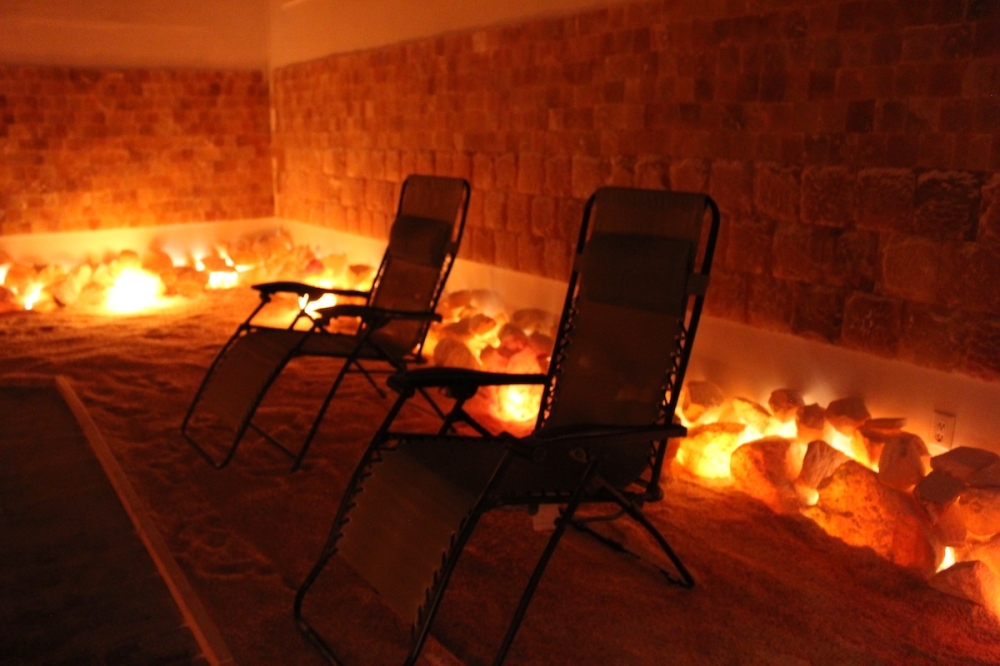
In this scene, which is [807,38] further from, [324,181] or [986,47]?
[324,181]

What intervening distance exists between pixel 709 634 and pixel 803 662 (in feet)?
0.85

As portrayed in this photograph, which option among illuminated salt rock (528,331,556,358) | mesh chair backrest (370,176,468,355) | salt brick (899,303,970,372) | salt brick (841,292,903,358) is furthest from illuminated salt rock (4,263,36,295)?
salt brick (899,303,970,372)

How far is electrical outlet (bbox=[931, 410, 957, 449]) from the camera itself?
3.16 metres

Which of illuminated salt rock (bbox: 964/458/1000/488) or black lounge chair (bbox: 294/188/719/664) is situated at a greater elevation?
black lounge chair (bbox: 294/188/719/664)

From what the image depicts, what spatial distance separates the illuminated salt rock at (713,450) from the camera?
3.64 metres

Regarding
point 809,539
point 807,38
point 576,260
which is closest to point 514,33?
point 807,38

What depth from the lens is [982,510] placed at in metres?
2.78

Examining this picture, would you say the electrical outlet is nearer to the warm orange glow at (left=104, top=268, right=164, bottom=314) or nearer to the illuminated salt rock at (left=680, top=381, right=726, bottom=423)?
the illuminated salt rock at (left=680, top=381, right=726, bottom=423)

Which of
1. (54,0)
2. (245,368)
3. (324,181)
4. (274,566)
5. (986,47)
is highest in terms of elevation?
(54,0)

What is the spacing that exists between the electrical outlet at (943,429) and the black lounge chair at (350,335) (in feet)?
6.79

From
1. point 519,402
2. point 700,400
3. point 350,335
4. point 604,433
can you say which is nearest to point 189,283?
point 350,335

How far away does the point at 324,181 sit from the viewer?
752 centimetres

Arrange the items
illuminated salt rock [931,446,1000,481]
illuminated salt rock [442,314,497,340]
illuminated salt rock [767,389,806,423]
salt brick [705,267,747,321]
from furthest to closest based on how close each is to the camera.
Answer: illuminated salt rock [442,314,497,340] < salt brick [705,267,747,321] < illuminated salt rock [767,389,806,423] < illuminated salt rock [931,446,1000,481]

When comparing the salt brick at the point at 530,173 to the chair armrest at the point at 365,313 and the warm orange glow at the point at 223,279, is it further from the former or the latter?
the warm orange glow at the point at 223,279
